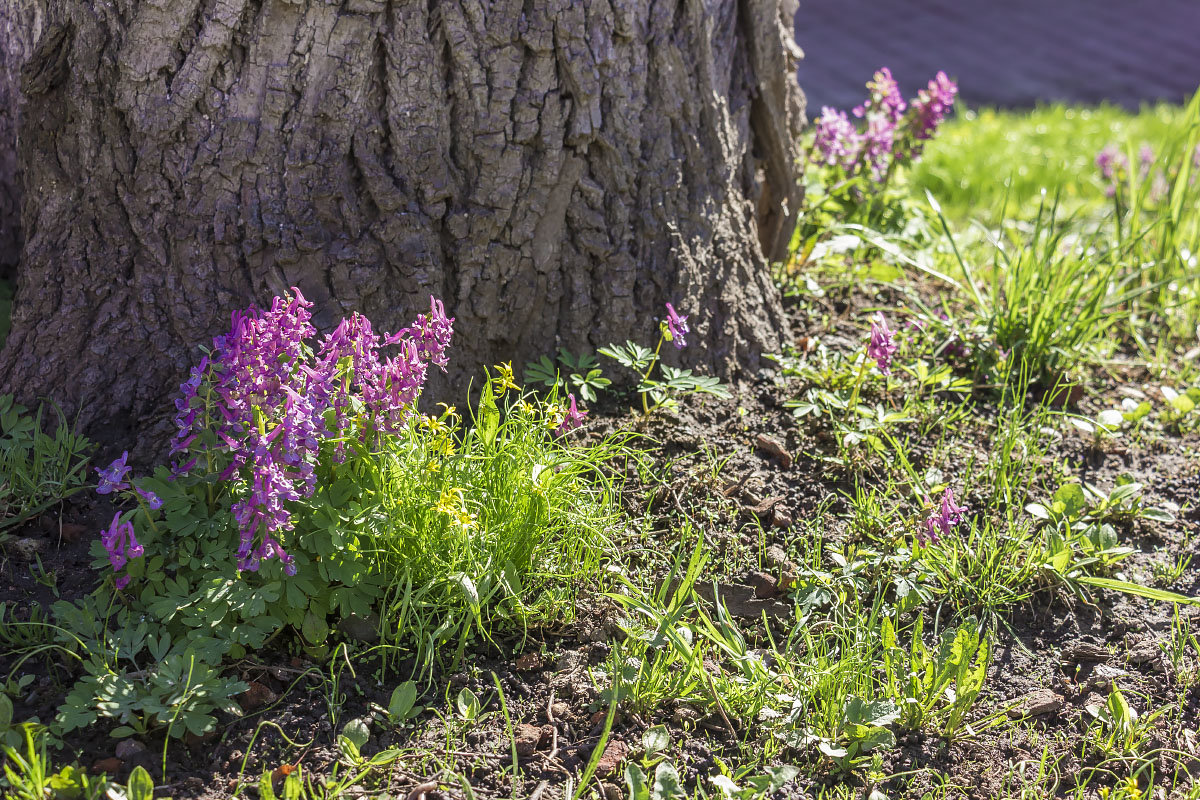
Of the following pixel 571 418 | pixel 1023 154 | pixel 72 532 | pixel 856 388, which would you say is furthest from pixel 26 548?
pixel 1023 154

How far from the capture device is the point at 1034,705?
88.5 inches

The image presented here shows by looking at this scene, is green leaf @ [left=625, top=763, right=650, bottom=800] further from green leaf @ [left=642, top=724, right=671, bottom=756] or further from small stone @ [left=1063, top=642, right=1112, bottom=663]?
small stone @ [left=1063, top=642, right=1112, bottom=663]

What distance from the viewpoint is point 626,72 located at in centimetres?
275

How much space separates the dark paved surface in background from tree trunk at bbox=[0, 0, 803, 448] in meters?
4.49

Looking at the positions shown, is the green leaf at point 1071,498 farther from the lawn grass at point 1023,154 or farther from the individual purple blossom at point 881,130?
the lawn grass at point 1023,154

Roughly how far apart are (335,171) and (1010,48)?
25.6 ft

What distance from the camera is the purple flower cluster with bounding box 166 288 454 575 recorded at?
1.90 metres

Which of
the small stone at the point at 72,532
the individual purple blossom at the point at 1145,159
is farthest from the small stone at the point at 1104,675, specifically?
the individual purple blossom at the point at 1145,159

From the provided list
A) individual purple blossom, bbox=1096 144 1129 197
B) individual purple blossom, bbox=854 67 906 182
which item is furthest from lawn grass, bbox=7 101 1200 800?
individual purple blossom, bbox=1096 144 1129 197

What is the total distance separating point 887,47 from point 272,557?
757 centimetres

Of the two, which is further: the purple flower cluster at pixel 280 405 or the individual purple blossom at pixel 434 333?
the individual purple blossom at pixel 434 333

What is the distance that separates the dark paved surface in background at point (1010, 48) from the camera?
764 cm

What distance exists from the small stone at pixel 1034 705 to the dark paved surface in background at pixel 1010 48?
17.3 ft

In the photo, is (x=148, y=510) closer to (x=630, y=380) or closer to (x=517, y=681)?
(x=517, y=681)
